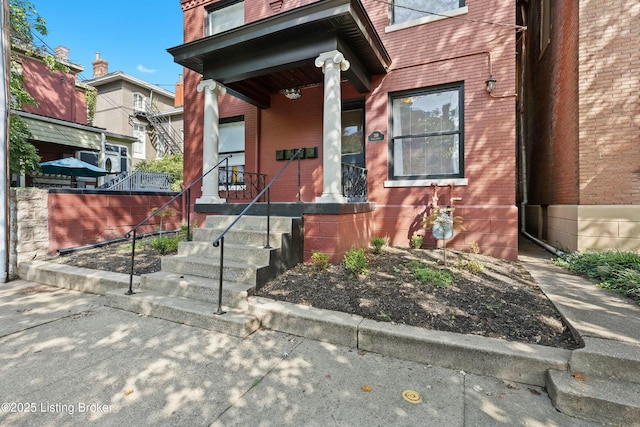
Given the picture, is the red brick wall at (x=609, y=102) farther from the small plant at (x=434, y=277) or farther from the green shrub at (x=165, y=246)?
the green shrub at (x=165, y=246)

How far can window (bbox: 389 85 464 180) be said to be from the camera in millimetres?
5797

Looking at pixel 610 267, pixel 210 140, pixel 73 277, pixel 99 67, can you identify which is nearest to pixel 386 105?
pixel 210 140

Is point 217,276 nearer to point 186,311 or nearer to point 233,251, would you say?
point 233,251

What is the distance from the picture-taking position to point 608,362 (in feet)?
7.01

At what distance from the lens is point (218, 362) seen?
256cm

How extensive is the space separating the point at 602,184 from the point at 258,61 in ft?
19.9

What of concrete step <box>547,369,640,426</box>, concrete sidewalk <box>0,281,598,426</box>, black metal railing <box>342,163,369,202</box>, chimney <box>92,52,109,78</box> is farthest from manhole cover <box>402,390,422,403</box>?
chimney <box>92,52,109,78</box>

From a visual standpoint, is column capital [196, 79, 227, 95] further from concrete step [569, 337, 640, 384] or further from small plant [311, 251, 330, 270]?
concrete step [569, 337, 640, 384]

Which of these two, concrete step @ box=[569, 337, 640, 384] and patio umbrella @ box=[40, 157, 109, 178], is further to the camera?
patio umbrella @ box=[40, 157, 109, 178]

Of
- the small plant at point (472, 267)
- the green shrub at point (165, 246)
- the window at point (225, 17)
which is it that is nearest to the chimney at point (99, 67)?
the window at point (225, 17)

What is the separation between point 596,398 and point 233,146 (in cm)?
772

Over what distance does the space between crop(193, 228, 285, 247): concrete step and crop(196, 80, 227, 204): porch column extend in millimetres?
1031

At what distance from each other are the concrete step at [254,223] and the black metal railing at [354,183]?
128 cm

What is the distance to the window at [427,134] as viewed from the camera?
5797mm
